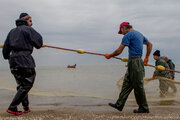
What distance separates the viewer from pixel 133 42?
15.1ft

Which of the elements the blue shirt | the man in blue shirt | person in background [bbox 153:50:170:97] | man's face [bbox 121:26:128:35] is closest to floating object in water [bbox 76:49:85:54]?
the man in blue shirt

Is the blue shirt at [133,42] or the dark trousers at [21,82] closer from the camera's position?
the dark trousers at [21,82]

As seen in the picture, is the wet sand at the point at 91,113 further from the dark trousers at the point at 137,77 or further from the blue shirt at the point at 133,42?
the blue shirt at the point at 133,42

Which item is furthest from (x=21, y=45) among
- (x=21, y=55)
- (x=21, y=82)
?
(x=21, y=82)

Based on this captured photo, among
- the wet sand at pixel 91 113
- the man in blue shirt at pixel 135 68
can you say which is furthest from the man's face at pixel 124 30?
the wet sand at pixel 91 113

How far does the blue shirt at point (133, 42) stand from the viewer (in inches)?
179

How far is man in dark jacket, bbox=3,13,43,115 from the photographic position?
408cm

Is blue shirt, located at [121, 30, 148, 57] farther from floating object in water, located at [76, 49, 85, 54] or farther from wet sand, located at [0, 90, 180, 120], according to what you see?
floating object in water, located at [76, 49, 85, 54]

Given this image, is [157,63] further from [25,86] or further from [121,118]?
[25,86]

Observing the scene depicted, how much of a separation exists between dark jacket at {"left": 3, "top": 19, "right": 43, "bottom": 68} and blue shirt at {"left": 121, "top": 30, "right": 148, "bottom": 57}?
1928 mm

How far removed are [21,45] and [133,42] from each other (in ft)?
8.09

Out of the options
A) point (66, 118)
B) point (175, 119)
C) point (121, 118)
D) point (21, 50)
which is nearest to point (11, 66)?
point (21, 50)

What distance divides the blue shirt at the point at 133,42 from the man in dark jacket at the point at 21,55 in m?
1.93

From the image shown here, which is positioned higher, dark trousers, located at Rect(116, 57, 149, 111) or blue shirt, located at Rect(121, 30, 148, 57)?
blue shirt, located at Rect(121, 30, 148, 57)
